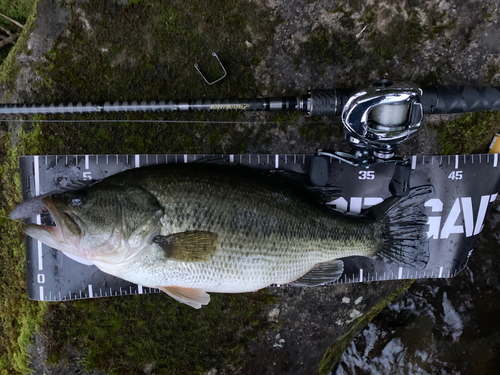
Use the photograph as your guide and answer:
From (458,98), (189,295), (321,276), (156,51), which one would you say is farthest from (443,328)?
(156,51)

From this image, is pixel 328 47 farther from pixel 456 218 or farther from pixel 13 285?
pixel 13 285

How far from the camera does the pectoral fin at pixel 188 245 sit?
7.50ft

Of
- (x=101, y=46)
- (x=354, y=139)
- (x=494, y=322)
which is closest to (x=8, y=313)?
(x=101, y=46)

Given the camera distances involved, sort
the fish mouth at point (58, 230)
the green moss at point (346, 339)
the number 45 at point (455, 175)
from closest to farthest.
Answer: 1. the fish mouth at point (58, 230)
2. the number 45 at point (455, 175)
3. the green moss at point (346, 339)

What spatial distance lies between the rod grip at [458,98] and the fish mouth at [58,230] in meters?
2.79

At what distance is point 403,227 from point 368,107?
116 centimetres

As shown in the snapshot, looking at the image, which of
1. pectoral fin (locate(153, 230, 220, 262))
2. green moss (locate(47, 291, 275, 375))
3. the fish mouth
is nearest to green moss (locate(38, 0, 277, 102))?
the fish mouth

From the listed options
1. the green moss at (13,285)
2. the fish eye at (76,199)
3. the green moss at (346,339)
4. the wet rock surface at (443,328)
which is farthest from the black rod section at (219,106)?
the wet rock surface at (443,328)

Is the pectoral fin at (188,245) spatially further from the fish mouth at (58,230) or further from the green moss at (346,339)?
the green moss at (346,339)

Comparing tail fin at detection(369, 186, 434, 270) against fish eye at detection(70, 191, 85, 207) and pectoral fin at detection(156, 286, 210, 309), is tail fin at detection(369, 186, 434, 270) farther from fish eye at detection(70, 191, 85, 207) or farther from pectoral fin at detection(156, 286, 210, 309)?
fish eye at detection(70, 191, 85, 207)

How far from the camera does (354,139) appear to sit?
2625mm

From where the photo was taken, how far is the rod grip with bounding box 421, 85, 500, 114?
8.45 ft

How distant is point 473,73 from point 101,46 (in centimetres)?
333

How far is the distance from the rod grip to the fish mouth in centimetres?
279
